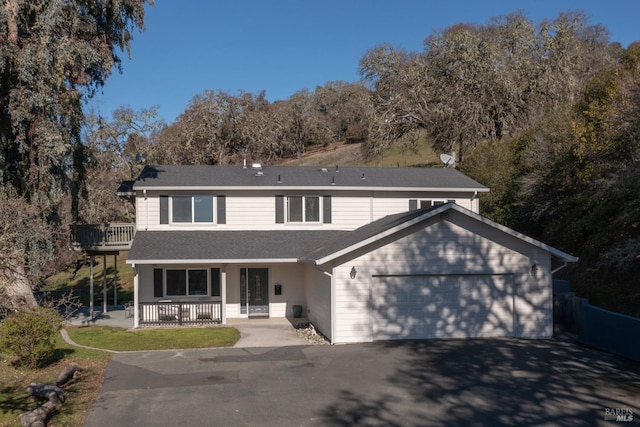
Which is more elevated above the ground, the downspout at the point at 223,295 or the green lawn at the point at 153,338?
the downspout at the point at 223,295

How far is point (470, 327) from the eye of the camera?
17.4m

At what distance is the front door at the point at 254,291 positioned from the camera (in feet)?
73.3

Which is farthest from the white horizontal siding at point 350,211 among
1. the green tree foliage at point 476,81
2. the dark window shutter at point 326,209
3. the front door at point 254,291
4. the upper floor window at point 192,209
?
the green tree foliage at point 476,81

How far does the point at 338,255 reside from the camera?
1642 centimetres

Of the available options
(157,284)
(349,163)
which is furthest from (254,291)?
(349,163)

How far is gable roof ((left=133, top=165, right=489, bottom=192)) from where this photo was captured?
22.3 metres

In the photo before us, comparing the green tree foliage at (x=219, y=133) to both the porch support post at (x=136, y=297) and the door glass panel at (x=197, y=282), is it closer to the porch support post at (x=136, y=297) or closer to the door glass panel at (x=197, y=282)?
the door glass panel at (x=197, y=282)

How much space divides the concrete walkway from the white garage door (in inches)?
107

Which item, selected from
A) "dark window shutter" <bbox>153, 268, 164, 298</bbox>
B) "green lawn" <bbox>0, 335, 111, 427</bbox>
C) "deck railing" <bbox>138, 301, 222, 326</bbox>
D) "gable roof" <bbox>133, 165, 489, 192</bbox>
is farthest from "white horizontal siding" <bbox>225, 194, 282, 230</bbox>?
"green lawn" <bbox>0, 335, 111, 427</bbox>

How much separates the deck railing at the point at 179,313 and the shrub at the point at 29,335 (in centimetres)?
587

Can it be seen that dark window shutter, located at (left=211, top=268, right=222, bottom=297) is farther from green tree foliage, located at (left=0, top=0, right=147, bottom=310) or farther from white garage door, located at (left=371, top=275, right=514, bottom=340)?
white garage door, located at (left=371, top=275, right=514, bottom=340)

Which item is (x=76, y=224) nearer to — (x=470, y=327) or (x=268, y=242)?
(x=268, y=242)

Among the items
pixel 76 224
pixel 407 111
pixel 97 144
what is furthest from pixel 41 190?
pixel 407 111

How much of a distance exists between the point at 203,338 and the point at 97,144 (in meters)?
30.5
